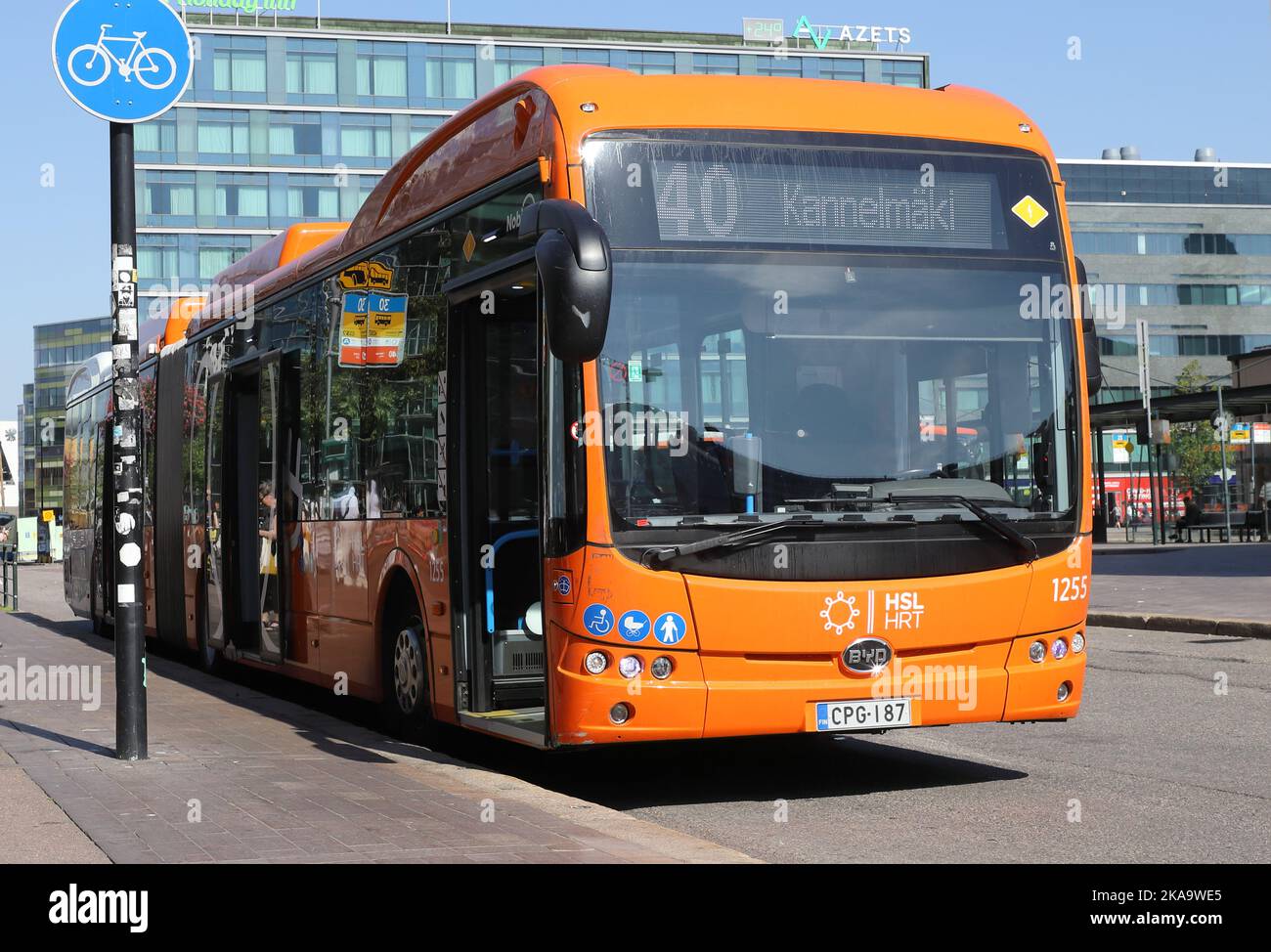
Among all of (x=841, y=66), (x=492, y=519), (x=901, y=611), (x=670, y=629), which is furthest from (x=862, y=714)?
(x=841, y=66)

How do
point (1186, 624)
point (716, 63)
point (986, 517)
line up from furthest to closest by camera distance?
point (716, 63), point (1186, 624), point (986, 517)

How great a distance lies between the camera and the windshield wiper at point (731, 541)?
26.2ft

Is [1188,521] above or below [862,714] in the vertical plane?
below

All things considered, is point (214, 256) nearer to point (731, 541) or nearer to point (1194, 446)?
point (1194, 446)

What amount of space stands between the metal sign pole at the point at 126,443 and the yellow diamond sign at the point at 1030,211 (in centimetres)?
473

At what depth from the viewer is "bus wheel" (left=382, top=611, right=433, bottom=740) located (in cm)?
1027

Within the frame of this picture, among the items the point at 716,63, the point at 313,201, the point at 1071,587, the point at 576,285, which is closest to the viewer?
the point at 576,285

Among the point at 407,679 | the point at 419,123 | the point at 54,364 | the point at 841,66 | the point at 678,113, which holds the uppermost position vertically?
the point at 841,66

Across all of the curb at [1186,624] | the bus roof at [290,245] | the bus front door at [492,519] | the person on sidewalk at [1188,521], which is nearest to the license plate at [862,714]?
the bus front door at [492,519]

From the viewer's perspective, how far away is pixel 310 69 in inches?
3285

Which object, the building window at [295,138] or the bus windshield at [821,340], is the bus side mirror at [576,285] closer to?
the bus windshield at [821,340]

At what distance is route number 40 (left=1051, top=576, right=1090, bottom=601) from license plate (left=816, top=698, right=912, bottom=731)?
3.23 ft

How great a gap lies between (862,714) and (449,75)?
79.8m
